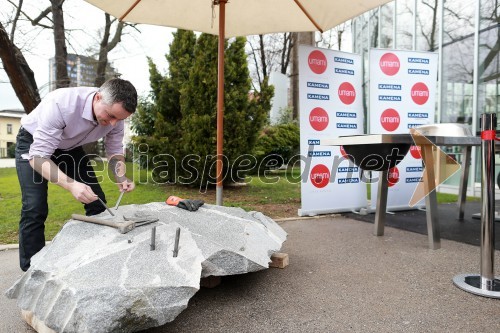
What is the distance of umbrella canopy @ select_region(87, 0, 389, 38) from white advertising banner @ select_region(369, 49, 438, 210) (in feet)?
5.37

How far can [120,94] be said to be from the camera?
2.21 m

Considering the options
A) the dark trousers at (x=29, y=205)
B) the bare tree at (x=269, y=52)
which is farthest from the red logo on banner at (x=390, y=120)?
the bare tree at (x=269, y=52)

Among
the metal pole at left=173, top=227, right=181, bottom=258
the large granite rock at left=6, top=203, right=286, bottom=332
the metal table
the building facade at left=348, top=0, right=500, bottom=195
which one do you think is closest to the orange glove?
the large granite rock at left=6, top=203, right=286, bottom=332

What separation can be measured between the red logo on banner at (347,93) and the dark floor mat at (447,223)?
163 cm

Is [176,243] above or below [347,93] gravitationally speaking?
below

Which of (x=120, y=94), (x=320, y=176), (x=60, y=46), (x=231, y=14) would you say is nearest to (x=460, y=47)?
(x=320, y=176)

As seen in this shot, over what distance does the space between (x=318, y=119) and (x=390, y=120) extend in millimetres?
1166

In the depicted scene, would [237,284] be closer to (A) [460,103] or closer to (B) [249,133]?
(B) [249,133]

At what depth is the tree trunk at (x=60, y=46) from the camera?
9.84m

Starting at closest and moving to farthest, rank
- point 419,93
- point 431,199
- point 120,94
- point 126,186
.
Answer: point 120,94, point 126,186, point 431,199, point 419,93

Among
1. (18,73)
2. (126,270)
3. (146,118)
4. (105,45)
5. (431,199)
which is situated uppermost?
(105,45)

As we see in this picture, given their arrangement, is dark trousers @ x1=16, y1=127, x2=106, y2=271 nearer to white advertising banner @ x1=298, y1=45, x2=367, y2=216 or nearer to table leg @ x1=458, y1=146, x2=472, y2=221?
white advertising banner @ x1=298, y1=45, x2=367, y2=216

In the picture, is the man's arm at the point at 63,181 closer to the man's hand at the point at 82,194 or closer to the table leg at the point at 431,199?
the man's hand at the point at 82,194

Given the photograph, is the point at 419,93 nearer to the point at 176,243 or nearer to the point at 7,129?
the point at 176,243
